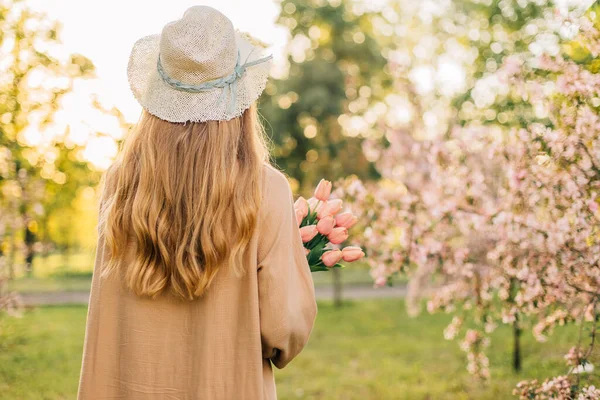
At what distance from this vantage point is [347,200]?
195 inches

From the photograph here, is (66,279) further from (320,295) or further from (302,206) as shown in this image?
(302,206)

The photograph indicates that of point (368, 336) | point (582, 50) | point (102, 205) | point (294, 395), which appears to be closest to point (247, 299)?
point (102, 205)

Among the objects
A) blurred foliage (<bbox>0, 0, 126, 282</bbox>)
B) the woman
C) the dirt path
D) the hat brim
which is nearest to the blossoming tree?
the woman

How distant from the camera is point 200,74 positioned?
5.77 feet

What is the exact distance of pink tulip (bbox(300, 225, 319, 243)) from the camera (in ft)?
6.83

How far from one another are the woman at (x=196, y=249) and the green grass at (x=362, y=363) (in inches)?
151

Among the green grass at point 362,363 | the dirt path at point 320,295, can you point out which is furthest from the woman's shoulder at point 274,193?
the dirt path at point 320,295

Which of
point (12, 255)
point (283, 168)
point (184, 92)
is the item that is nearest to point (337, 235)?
point (184, 92)

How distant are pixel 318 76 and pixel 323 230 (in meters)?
16.9

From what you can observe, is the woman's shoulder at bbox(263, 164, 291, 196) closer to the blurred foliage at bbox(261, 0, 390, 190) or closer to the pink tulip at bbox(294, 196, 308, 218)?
the pink tulip at bbox(294, 196, 308, 218)

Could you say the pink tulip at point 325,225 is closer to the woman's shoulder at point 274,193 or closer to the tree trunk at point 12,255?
the woman's shoulder at point 274,193

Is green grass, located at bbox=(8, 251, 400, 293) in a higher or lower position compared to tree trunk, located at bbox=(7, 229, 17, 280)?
lower

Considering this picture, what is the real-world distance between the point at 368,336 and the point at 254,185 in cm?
734

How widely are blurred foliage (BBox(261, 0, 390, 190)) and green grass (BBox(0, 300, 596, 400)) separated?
30.6 feet
